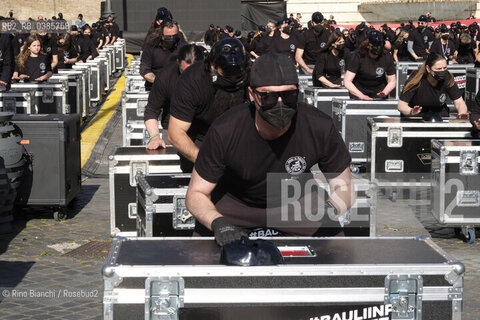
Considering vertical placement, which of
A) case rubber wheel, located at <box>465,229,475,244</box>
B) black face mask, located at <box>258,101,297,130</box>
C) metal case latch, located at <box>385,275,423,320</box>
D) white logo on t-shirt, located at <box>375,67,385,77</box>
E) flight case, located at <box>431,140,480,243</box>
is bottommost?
case rubber wheel, located at <box>465,229,475,244</box>

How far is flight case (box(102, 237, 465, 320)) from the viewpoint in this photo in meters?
4.20

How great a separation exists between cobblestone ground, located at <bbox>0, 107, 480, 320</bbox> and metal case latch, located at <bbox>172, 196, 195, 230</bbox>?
35.6 inches

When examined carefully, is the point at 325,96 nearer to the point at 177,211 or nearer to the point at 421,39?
the point at 177,211

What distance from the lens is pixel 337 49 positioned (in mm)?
17312

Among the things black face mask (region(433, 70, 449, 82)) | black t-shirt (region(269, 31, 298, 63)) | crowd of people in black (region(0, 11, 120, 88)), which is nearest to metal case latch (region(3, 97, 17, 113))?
crowd of people in black (region(0, 11, 120, 88))

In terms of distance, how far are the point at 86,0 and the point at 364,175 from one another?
171 ft

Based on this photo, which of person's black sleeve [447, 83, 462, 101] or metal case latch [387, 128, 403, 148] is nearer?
metal case latch [387, 128, 403, 148]

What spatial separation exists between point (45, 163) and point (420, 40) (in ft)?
65.9

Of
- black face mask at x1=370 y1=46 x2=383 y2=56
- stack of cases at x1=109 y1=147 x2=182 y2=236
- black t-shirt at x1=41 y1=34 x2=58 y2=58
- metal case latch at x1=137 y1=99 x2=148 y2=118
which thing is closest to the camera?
stack of cases at x1=109 y1=147 x2=182 y2=236

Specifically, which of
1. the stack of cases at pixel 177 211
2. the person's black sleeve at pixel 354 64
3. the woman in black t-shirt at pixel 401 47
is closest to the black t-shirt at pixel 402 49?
the woman in black t-shirt at pixel 401 47

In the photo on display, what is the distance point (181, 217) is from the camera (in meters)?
7.49

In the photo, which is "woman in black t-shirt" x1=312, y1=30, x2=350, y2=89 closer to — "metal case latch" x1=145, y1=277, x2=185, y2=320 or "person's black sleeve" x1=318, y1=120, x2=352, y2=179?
"person's black sleeve" x1=318, y1=120, x2=352, y2=179

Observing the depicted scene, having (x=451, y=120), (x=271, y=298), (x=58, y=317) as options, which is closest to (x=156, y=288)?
(x=271, y=298)

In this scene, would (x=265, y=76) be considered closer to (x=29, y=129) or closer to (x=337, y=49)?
(x=29, y=129)
